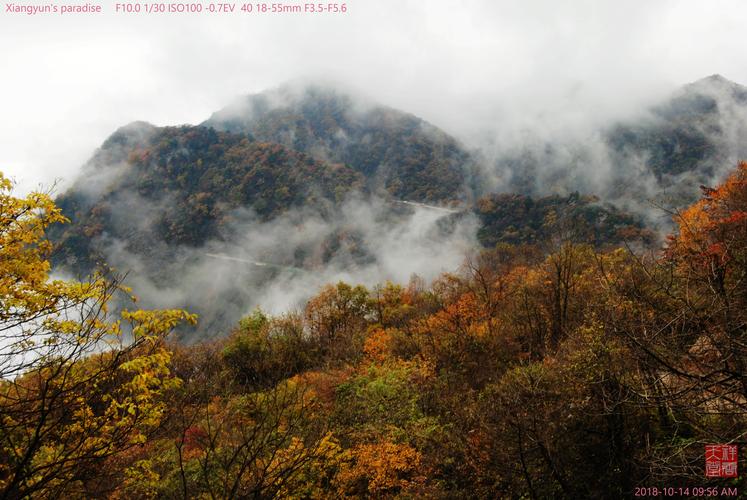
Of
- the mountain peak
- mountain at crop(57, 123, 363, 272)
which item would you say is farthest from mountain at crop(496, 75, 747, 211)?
mountain at crop(57, 123, 363, 272)

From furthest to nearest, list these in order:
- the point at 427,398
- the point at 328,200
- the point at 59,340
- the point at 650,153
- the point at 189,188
→ the point at 189,188 → the point at 328,200 → the point at 650,153 → the point at 427,398 → the point at 59,340

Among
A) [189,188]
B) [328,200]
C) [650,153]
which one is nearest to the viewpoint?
[650,153]

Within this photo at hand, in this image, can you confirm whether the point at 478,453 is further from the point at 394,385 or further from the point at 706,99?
the point at 706,99

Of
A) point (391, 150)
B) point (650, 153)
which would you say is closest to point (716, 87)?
point (650, 153)

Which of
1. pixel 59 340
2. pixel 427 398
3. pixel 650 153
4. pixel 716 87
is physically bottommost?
pixel 427 398

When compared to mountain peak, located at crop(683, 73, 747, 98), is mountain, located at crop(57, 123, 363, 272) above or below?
below

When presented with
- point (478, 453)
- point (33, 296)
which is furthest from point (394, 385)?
point (33, 296)

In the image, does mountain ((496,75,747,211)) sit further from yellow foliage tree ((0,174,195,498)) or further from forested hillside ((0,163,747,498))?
yellow foliage tree ((0,174,195,498))

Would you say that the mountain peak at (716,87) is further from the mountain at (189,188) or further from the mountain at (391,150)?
the mountain at (189,188)

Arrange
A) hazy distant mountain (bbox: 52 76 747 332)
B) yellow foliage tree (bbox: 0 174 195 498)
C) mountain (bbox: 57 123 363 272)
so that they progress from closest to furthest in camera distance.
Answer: yellow foliage tree (bbox: 0 174 195 498) → hazy distant mountain (bbox: 52 76 747 332) → mountain (bbox: 57 123 363 272)

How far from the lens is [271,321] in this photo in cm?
4009

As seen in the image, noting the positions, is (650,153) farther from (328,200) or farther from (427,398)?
(427,398)

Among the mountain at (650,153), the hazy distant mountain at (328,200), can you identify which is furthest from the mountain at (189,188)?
the mountain at (650,153)

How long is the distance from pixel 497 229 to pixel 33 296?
102 metres
